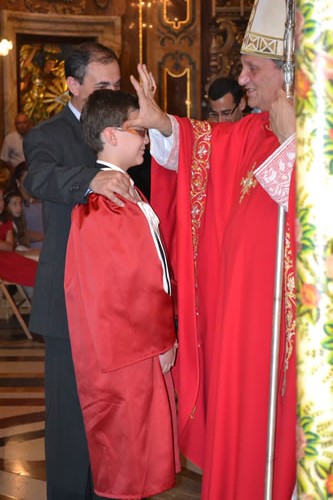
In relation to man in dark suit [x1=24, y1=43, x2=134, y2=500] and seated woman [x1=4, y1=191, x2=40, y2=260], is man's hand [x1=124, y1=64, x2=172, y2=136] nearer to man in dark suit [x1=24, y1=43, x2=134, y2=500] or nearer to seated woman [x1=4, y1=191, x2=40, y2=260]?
man in dark suit [x1=24, y1=43, x2=134, y2=500]

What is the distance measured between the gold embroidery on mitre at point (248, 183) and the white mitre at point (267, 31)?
0.40 metres

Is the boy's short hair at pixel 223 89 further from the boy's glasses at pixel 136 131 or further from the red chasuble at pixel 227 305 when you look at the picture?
the boy's glasses at pixel 136 131

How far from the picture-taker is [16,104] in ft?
40.5

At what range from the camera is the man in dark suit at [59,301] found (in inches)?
129

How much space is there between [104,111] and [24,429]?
7.35 ft

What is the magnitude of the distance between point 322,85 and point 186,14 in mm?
11098

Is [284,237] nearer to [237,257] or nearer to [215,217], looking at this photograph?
[237,257]

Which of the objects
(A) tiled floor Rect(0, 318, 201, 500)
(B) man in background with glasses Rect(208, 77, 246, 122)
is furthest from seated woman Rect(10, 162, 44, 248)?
(B) man in background with glasses Rect(208, 77, 246, 122)

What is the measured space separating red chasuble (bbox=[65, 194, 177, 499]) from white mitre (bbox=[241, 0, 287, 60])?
69cm

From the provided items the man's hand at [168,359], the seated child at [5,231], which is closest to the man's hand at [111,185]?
the man's hand at [168,359]

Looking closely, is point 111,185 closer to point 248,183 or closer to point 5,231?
point 248,183

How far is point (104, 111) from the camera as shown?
316 centimetres

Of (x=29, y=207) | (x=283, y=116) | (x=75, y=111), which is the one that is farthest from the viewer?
(x=29, y=207)

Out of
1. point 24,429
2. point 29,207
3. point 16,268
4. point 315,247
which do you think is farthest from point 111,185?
point 29,207
